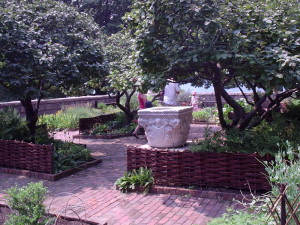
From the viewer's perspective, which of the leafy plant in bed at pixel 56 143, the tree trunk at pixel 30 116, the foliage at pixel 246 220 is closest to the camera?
the foliage at pixel 246 220

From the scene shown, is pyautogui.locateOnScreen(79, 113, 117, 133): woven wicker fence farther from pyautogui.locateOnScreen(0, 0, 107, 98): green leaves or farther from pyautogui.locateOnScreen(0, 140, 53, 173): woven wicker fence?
pyautogui.locateOnScreen(0, 140, 53, 173): woven wicker fence

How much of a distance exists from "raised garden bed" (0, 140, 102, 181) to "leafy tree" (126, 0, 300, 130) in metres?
2.78

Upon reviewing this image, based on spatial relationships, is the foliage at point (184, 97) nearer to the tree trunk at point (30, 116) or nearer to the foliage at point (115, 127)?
the foliage at point (115, 127)

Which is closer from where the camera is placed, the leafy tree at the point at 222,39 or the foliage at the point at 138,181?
the leafy tree at the point at 222,39

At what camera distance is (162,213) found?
16.4 feet

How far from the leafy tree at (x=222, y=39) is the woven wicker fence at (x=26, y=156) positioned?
275 cm

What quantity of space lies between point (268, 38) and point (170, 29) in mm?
1669

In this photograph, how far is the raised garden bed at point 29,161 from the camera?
7023 millimetres

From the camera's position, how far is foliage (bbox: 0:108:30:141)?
8.02 m

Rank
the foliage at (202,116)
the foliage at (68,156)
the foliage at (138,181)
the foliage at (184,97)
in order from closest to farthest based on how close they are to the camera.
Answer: the foliage at (138,181) < the foliage at (68,156) < the foliage at (202,116) < the foliage at (184,97)

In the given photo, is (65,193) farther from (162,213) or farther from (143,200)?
(162,213)

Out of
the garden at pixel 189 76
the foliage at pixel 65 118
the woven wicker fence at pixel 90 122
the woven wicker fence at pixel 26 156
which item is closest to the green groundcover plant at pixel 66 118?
the foliage at pixel 65 118

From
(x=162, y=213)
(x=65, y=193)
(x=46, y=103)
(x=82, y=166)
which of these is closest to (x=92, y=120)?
(x=46, y=103)

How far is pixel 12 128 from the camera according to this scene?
324 inches
